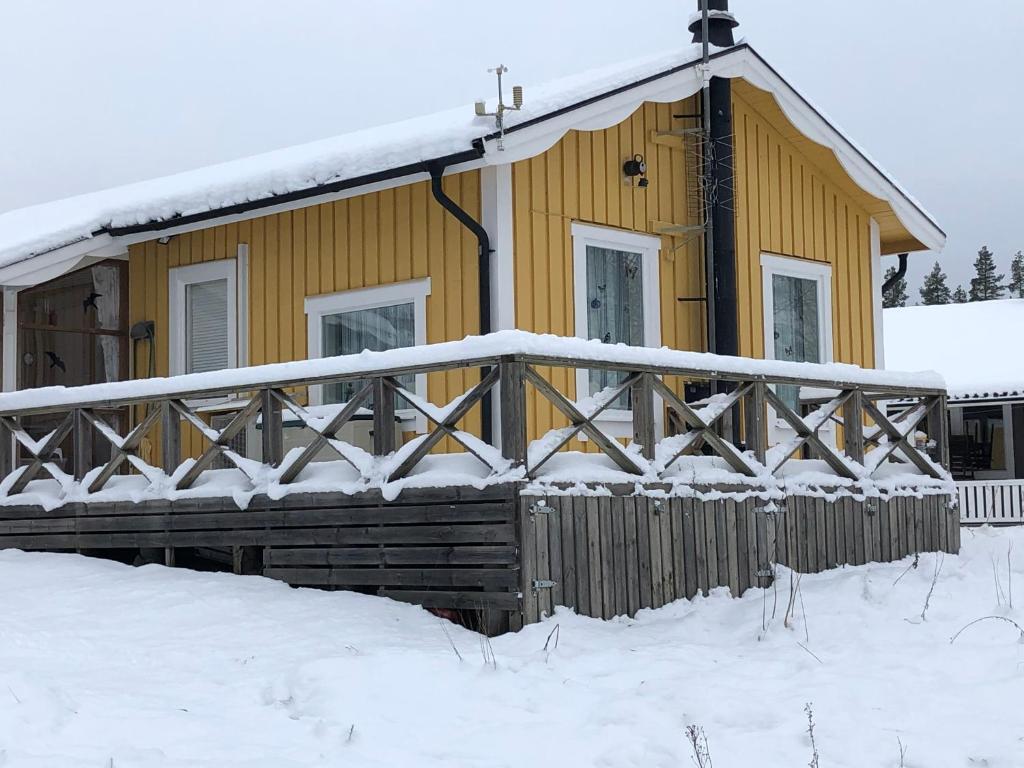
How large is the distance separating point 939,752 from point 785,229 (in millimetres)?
7956

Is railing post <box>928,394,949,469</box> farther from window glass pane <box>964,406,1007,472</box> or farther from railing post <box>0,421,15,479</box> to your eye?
window glass pane <box>964,406,1007,472</box>

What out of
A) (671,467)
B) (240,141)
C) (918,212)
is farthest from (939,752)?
(240,141)

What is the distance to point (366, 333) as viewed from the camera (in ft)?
39.0

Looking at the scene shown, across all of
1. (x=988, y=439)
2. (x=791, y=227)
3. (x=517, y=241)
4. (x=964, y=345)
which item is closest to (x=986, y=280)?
(x=964, y=345)

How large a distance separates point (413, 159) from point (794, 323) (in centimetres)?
473

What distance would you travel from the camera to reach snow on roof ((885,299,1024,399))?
24.7 metres

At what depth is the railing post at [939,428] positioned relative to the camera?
37.6 feet

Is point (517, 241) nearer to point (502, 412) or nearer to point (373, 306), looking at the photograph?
point (373, 306)

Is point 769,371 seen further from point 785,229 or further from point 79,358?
point 79,358

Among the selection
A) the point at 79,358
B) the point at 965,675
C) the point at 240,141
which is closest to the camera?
the point at 965,675

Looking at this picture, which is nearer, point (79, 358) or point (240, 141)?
point (79, 358)

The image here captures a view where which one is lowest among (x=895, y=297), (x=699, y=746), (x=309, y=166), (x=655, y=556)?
(x=699, y=746)

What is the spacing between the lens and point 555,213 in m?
11.4

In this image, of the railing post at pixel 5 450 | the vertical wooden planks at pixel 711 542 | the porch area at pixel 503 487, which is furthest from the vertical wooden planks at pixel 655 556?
the railing post at pixel 5 450
